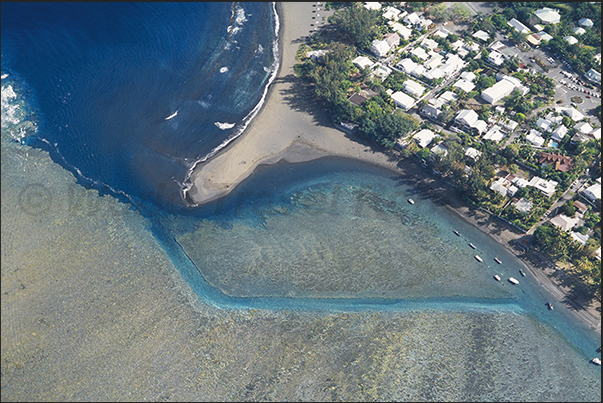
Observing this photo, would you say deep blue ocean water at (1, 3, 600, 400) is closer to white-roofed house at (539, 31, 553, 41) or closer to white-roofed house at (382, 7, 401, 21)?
white-roofed house at (382, 7, 401, 21)

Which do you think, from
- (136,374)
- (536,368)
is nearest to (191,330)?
(136,374)

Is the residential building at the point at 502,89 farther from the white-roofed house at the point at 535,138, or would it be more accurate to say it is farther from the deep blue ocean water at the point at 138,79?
the deep blue ocean water at the point at 138,79

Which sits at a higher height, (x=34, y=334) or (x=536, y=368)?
(x=536, y=368)

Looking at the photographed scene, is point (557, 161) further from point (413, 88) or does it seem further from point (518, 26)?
point (518, 26)

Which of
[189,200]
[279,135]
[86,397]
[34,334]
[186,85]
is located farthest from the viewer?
[186,85]

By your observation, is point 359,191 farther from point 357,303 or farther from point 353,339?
point 353,339

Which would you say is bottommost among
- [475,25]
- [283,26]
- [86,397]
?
[86,397]

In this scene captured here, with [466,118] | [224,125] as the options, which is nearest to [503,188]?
[466,118]
